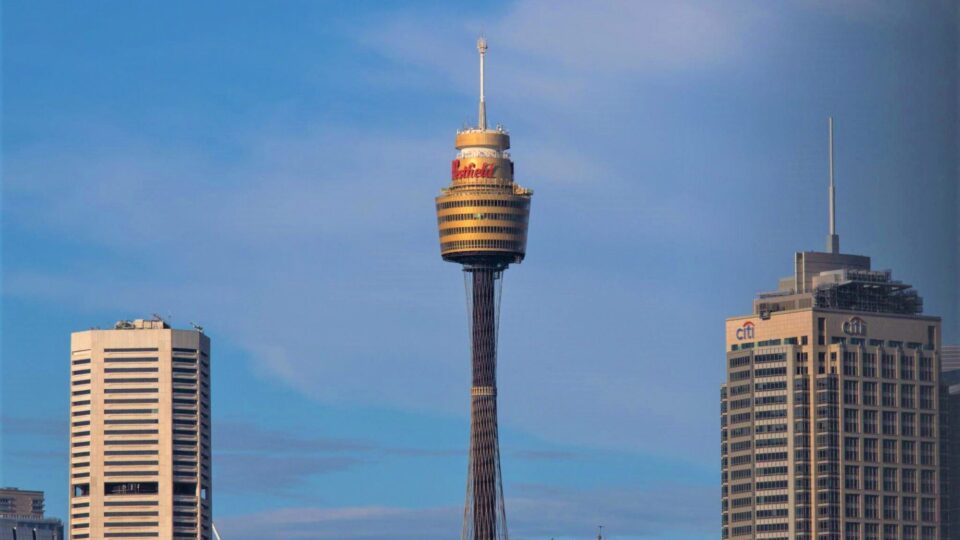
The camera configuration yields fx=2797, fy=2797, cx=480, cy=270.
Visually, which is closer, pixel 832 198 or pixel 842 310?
pixel 832 198

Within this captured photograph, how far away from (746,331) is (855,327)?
20.5 ft

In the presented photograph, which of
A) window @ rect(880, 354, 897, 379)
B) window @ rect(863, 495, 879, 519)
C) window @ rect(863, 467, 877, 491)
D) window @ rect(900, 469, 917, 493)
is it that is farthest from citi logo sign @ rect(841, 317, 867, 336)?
window @ rect(900, 469, 917, 493)

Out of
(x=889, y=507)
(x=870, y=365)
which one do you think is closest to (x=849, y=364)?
(x=870, y=365)

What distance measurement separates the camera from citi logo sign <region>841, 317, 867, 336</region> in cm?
15288

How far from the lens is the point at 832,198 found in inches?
2771

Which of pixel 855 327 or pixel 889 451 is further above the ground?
pixel 855 327

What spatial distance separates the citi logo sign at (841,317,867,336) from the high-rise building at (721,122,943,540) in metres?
0.06

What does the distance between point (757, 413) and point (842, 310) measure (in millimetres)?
7832

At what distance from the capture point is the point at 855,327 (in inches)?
6048

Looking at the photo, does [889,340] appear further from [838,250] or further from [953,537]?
[953,537]

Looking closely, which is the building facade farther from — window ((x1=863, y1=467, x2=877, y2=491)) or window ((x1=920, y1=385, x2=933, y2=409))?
window ((x1=920, y1=385, x2=933, y2=409))

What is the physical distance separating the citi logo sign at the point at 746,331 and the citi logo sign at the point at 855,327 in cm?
507

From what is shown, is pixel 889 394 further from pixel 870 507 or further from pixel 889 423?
pixel 870 507

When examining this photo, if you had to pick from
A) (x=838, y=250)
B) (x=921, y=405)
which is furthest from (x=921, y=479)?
(x=838, y=250)
